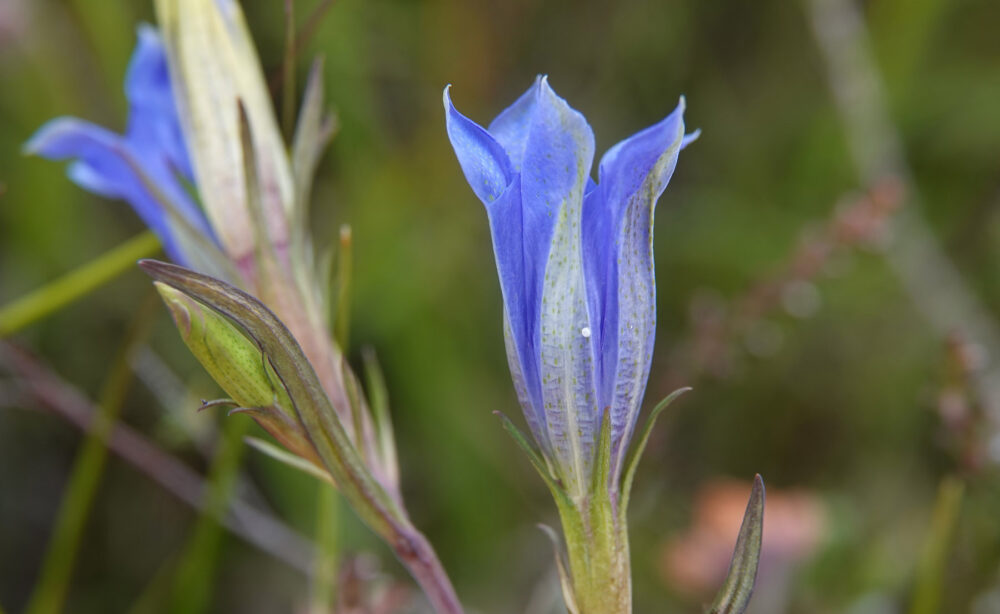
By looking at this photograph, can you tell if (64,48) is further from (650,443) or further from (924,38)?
(924,38)

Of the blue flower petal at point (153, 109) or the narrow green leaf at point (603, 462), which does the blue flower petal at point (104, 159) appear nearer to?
the blue flower petal at point (153, 109)

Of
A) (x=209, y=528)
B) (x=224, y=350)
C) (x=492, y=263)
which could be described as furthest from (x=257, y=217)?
Result: (x=492, y=263)

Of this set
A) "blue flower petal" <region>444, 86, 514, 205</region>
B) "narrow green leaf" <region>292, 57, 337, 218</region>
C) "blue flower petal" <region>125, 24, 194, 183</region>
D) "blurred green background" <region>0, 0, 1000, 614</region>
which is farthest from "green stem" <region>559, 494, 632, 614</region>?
"blurred green background" <region>0, 0, 1000, 614</region>

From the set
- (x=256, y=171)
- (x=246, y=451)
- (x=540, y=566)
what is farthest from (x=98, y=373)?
(x=256, y=171)

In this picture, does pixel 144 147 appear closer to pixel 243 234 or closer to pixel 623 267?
pixel 243 234

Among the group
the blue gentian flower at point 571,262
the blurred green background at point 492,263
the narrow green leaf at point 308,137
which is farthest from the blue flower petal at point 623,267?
the blurred green background at point 492,263

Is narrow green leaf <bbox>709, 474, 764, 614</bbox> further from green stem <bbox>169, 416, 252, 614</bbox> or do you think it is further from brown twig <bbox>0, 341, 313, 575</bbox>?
brown twig <bbox>0, 341, 313, 575</bbox>
